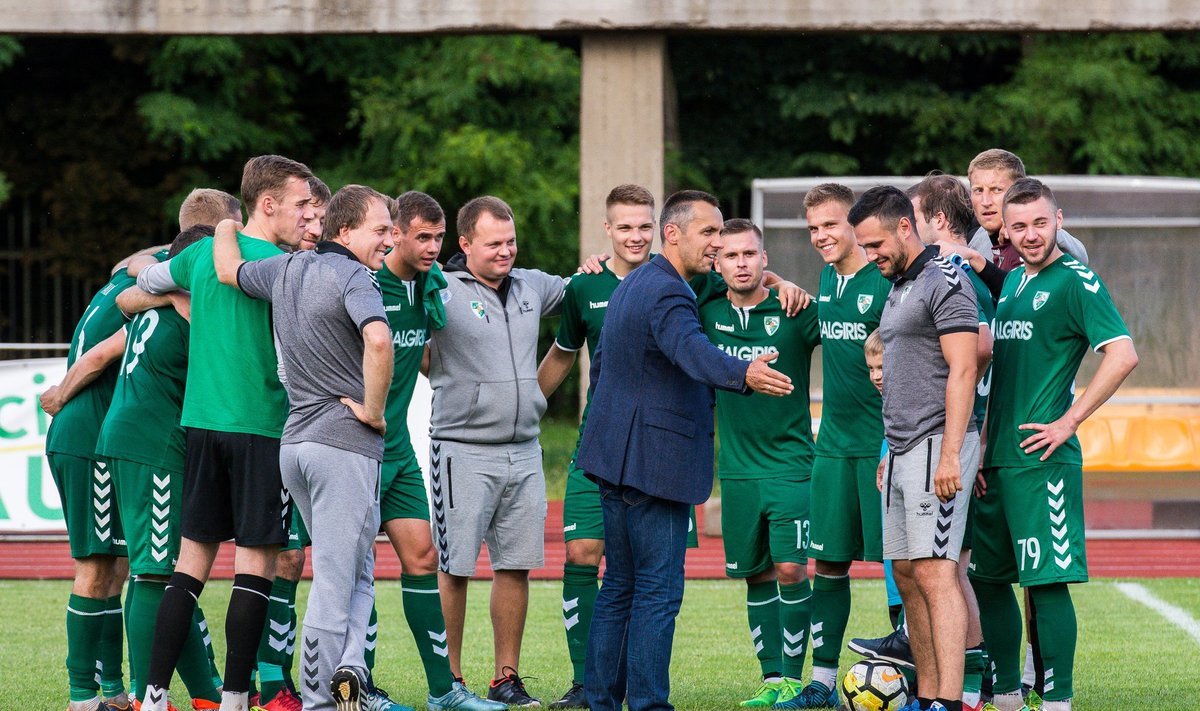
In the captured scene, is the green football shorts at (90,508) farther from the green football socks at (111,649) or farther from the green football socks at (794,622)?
the green football socks at (794,622)

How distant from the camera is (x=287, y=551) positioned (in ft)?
22.0

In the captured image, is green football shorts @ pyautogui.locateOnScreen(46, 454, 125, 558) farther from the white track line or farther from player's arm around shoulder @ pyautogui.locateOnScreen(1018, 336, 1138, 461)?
the white track line

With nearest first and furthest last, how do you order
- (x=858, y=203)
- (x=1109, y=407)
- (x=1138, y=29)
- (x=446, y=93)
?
1. (x=858, y=203)
2. (x=1138, y=29)
3. (x=1109, y=407)
4. (x=446, y=93)

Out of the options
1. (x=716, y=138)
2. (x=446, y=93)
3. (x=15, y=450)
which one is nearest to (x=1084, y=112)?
(x=716, y=138)

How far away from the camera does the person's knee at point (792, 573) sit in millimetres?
6660

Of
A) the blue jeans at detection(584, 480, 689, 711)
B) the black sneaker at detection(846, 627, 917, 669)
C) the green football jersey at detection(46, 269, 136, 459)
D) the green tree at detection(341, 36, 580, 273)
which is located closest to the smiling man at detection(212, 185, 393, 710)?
the blue jeans at detection(584, 480, 689, 711)

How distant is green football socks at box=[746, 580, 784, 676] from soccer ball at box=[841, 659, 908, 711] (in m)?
0.58

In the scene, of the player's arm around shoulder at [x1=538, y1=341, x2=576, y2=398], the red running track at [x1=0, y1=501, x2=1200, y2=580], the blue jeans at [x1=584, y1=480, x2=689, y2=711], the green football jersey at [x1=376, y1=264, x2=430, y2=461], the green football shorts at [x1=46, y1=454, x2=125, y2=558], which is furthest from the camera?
the red running track at [x1=0, y1=501, x2=1200, y2=580]

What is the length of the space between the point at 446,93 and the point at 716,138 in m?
5.41

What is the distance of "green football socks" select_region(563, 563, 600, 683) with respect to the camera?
687 cm

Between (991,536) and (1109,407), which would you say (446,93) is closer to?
(1109,407)

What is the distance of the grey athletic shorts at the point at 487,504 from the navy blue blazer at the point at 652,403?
3.84 feet

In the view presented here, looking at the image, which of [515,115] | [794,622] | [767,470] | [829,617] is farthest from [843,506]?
[515,115]

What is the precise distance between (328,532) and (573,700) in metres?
1.60
